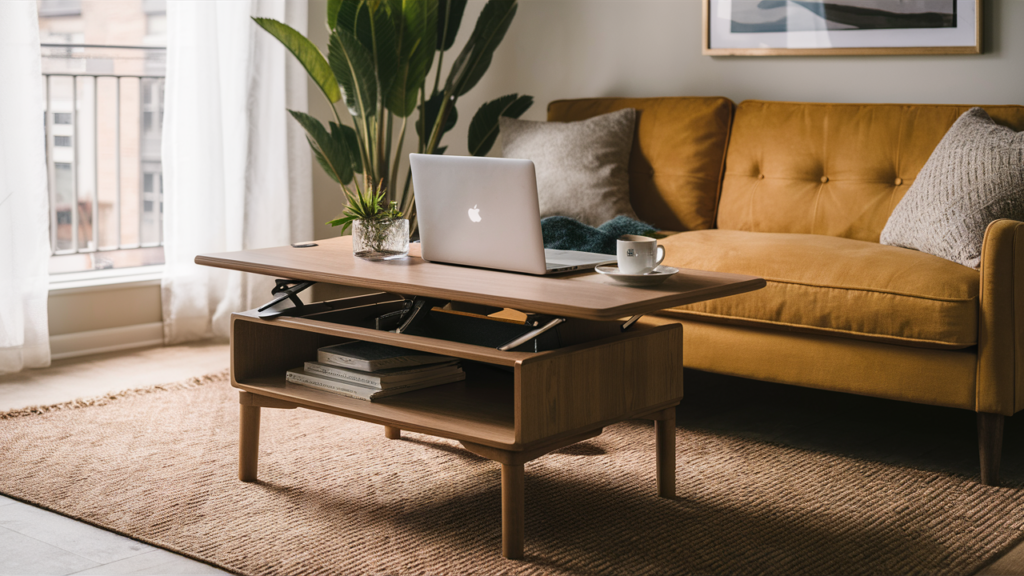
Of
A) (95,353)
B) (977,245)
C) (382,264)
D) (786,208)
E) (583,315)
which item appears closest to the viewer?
(583,315)

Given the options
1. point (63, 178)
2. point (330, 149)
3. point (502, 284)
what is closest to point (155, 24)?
point (63, 178)

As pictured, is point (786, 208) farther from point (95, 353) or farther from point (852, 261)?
point (95, 353)

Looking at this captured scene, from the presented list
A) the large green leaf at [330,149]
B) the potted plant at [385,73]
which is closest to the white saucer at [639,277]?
the potted plant at [385,73]

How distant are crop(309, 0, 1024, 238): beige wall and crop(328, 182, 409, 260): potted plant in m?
1.85

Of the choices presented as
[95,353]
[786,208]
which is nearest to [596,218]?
[786,208]

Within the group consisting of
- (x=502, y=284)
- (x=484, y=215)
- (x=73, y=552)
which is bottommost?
(x=73, y=552)

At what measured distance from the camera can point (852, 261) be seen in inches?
91.1

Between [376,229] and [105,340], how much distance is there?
6.03 ft

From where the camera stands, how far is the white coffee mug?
1.79 m

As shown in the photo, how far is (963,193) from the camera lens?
7.92 ft

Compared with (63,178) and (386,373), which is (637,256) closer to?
(386,373)

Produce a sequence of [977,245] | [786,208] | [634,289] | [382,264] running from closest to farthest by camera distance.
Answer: [634,289] → [382,264] → [977,245] → [786,208]

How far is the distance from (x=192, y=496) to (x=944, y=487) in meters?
1.61

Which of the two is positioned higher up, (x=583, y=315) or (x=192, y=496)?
(x=583, y=315)
